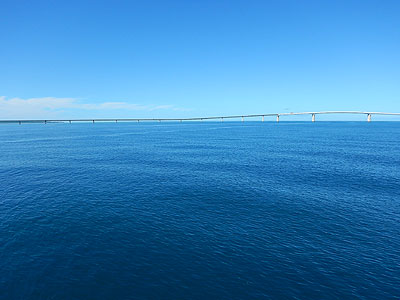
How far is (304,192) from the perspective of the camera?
55.6 metres

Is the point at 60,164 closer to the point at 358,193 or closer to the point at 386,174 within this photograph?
the point at 358,193

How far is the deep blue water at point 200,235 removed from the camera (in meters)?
26.6

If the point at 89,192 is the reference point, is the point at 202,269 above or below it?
below

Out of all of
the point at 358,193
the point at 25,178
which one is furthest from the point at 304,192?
the point at 25,178

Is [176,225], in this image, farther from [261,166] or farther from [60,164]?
[60,164]

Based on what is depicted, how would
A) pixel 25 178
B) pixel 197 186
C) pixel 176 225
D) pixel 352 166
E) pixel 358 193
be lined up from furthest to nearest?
pixel 352 166 < pixel 25 178 < pixel 197 186 < pixel 358 193 < pixel 176 225

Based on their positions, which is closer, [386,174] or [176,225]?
[176,225]

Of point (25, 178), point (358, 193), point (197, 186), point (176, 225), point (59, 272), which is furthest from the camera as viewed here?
point (25, 178)

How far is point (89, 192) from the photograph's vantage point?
5591cm

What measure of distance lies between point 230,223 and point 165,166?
4655cm

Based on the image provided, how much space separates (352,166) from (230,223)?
6448cm

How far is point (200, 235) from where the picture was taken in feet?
122

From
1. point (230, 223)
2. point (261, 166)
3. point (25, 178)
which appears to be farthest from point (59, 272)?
point (261, 166)

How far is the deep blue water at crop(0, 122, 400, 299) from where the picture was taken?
87.2 feet
